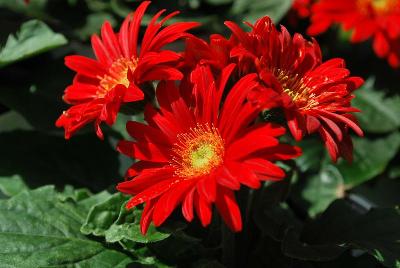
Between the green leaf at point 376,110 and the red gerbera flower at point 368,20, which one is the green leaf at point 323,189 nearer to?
the green leaf at point 376,110

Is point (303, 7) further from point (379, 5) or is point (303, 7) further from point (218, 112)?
point (218, 112)

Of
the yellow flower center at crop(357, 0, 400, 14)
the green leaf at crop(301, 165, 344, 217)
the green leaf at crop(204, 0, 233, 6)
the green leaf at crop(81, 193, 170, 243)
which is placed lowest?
the green leaf at crop(301, 165, 344, 217)

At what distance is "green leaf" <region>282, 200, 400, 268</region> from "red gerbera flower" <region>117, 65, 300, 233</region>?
0.22m

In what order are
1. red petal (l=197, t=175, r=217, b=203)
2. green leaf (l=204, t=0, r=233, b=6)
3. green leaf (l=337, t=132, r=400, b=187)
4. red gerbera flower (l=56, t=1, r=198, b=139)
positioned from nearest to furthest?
red petal (l=197, t=175, r=217, b=203)
red gerbera flower (l=56, t=1, r=198, b=139)
green leaf (l=337, t=132, r=400, b=187)
green leaf (l=204, t=0, r=233, b=6)

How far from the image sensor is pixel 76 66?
93 cm

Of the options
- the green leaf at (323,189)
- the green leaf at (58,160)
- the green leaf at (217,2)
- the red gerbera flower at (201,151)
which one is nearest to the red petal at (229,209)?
the red gerbera flower at (201,151)

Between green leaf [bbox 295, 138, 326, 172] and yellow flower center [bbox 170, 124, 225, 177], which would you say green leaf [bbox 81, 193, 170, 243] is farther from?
green leaf [bbox 295, 138, 326, 172]

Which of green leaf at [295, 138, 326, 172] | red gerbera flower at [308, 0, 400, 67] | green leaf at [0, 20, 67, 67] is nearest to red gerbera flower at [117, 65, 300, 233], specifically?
green leaf at [0, 20, 67, 67]

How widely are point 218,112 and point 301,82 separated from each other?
0.46 ft

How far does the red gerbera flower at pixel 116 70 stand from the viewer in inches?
31.7

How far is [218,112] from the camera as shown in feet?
2.67

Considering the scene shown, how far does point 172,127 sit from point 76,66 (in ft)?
0.66

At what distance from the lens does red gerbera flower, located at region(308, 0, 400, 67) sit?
4.08 ft

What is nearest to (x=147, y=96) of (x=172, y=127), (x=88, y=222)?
(x=172, y=127)
